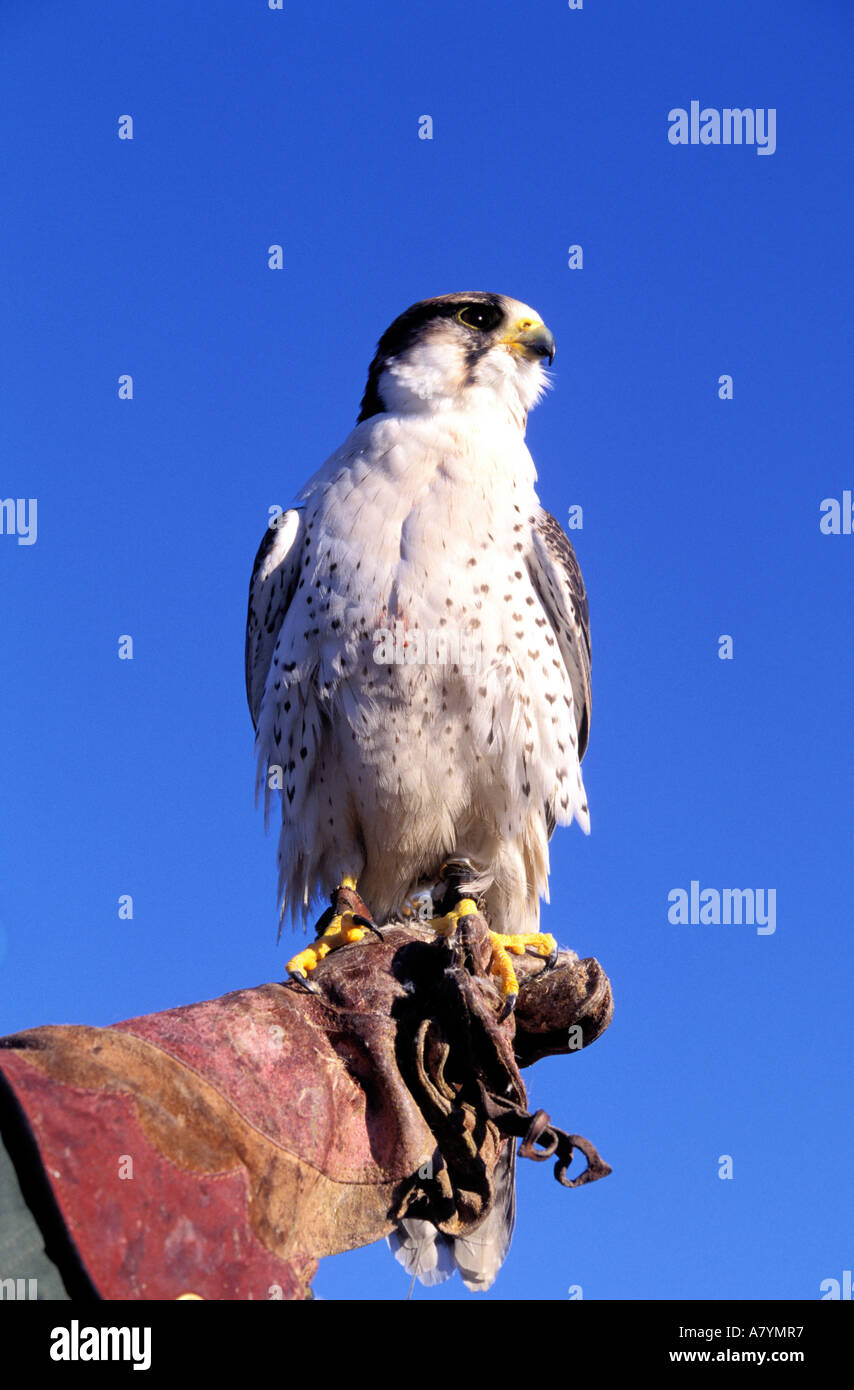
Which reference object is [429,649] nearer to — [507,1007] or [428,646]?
[428,646]

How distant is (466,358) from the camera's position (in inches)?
167

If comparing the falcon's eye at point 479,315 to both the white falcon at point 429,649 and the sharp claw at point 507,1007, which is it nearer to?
the white falcon at point 429,649

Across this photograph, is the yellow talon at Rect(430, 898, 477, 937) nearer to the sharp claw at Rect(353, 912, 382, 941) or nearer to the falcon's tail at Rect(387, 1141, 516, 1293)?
the sharp claw at Rect(353, 912, 382, 941)

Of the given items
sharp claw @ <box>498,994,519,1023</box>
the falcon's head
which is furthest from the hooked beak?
sharp claw @ <box>498,994,519,1023</box>

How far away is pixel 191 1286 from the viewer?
1.88 metres

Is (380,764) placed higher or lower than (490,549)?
lower

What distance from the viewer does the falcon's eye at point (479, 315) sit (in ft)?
14.1

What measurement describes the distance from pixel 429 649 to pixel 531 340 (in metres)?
1.41

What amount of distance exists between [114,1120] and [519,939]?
1710 mm

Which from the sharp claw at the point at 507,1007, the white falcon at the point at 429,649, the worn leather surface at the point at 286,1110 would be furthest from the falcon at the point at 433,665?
the worn leather surface at the point at 286,1110

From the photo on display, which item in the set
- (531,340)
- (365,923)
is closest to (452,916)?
(365,923)
